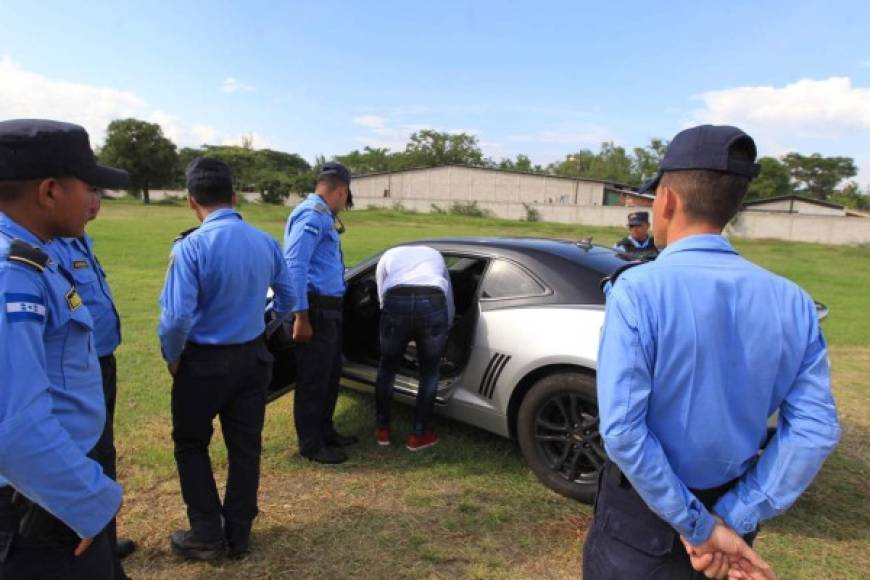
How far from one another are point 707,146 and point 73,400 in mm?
1735

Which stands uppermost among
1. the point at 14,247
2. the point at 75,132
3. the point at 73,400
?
the point at 75,132

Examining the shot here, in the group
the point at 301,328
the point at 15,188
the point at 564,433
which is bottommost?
the point at 564,433

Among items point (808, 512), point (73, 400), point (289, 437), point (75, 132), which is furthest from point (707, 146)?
point (289, 437)

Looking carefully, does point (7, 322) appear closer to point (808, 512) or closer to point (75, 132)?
point (75, 132)

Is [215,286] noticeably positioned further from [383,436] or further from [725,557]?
[725,557]

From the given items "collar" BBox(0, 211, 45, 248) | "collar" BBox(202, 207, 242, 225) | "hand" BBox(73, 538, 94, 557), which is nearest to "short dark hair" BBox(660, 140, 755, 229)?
"collar" BBox(0, 211, 45, 248)

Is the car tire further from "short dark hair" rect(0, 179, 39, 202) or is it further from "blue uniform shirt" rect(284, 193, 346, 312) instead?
"short dark hair" rect(0, 179, 39, 202)

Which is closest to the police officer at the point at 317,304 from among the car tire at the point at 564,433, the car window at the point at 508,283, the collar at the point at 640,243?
the car window at the point at 508,283

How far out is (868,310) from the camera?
396 inches

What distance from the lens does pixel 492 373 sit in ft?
11.9

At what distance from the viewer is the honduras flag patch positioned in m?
1.26

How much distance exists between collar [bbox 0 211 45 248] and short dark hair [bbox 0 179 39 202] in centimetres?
5

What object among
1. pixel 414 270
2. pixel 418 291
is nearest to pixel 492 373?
pixel 418 291

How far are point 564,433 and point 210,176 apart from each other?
7.78ft
